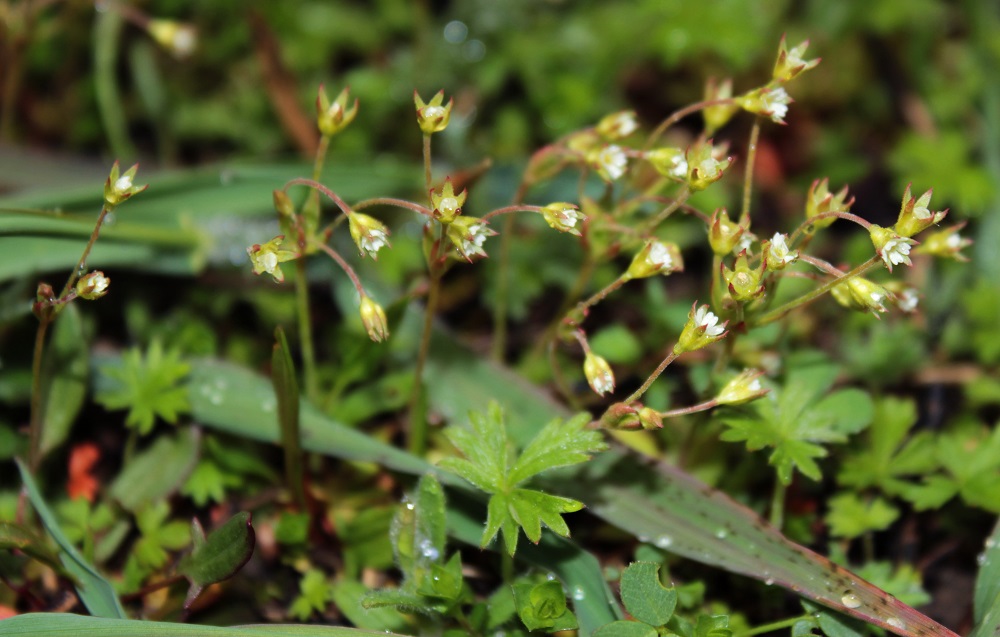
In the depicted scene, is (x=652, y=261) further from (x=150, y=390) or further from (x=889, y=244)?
(x=150, y=390)

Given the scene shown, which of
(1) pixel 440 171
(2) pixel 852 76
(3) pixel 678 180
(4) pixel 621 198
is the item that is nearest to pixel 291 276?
(1) pixel 440 171

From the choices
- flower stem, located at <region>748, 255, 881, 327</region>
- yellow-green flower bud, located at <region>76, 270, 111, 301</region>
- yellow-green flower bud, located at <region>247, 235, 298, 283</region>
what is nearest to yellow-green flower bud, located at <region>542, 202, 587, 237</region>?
flower stem, located at <region>748, 255, 881, 327</region>

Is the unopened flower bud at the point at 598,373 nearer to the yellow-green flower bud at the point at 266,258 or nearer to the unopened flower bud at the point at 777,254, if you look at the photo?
the unopened flower bud at the point at 777,254

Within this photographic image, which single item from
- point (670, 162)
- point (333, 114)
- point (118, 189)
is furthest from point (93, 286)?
point (670, 162)

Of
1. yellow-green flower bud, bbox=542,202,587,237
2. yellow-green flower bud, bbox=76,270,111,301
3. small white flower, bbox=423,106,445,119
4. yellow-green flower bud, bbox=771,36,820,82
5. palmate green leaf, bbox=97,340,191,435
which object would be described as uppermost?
yellow-green flower bud, bbox=771,36,820,82

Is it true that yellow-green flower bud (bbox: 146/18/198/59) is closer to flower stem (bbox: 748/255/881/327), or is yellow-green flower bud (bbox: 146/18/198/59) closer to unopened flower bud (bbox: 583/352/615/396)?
unopened flower bud (bbox: 583/352/615/396)

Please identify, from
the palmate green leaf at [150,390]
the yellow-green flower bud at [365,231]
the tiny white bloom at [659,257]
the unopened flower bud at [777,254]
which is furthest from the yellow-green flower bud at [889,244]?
the palmate green leaf at [150,390]
